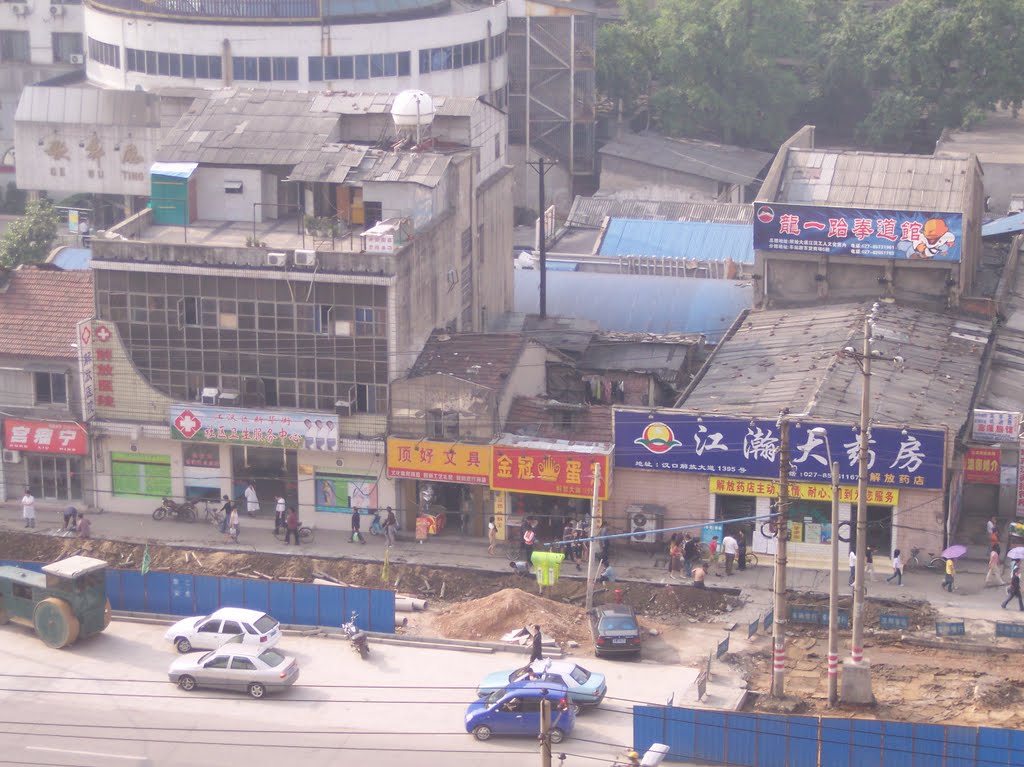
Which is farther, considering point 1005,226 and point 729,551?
point 1005,226

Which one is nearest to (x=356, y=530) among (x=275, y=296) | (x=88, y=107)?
(x=275, y=296)

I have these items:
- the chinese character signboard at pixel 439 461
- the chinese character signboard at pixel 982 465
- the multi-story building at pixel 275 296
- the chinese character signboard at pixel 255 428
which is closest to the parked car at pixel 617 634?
the chinese character signboard at pixel 439 461

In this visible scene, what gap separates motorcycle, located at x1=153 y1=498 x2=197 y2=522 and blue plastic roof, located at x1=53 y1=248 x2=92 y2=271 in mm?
13832

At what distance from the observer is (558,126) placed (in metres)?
94.4

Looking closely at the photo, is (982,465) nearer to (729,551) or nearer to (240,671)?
(729,551)

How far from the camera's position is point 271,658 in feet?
148

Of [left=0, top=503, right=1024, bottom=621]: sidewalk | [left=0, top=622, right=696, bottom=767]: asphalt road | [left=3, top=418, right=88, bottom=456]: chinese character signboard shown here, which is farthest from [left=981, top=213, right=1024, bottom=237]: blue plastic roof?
→ [left=3, top=418, right=88, bottom=456]: chinese character signboard

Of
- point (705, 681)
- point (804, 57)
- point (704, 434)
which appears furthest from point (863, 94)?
point (705, 681)

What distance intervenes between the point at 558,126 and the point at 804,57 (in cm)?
1763

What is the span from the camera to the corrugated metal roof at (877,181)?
6762 centimetres

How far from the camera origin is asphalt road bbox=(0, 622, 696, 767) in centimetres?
4172

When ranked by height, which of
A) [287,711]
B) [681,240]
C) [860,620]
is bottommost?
[287,711]

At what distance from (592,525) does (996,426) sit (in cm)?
Result: 1342

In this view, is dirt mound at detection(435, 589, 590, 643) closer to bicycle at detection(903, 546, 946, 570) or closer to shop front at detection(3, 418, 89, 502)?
bicycle at detection(903, 546, 946, 570)
